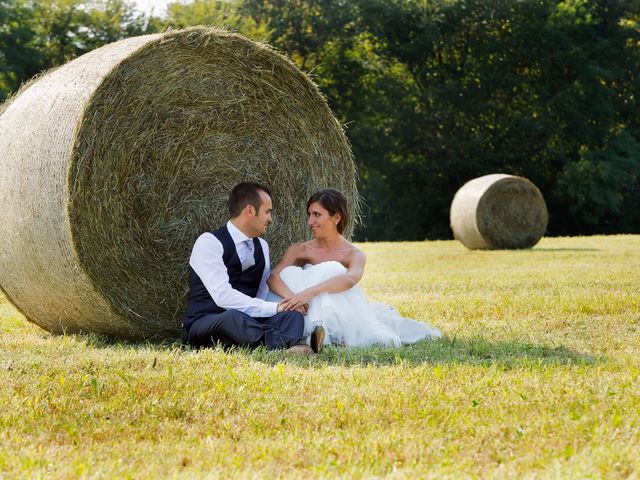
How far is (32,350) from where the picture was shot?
6.13m

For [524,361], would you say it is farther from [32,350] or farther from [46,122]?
[46,122]

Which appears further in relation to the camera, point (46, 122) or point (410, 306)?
point (410, 306)

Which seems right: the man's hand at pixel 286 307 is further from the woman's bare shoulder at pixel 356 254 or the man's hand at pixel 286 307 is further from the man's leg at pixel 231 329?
the woman's bare shoulder at pixel 356 254

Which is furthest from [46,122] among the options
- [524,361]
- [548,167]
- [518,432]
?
[548,167]

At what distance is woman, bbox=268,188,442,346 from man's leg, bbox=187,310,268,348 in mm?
335

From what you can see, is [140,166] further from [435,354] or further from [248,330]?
[435,354]

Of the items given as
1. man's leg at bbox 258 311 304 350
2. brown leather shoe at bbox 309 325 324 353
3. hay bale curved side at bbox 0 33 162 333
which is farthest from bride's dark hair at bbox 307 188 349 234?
hay bale curved side at bbox 0 33 162 333

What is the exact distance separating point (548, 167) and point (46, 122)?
83.6 feet

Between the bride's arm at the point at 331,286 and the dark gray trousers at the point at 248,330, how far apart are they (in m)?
0.17

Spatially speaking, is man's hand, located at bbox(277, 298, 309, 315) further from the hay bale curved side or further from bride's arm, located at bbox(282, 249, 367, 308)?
the hay bale curved side

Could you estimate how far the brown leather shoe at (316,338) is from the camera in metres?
5.95

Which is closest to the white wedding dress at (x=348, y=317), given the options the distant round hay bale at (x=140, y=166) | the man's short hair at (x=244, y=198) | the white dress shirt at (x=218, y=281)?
the white dress shirt at (x=218, y=281)

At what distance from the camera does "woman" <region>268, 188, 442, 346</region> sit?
6516 millimetres

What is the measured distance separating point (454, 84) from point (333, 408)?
27.0m
